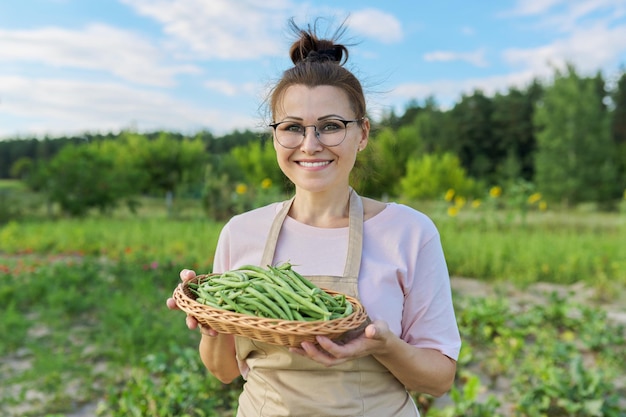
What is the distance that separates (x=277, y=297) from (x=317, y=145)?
43 centimetres

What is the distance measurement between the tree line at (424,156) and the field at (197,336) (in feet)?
6.11

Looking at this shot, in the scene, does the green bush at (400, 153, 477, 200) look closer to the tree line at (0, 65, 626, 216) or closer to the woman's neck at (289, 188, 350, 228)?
the tree line at (0, 65, 626, 216)

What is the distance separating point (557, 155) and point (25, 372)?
27.8 meters

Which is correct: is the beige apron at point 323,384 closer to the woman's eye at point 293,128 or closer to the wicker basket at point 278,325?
the wicker basket at point 278,325

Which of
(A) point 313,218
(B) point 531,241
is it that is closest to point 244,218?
(A) point 313,218

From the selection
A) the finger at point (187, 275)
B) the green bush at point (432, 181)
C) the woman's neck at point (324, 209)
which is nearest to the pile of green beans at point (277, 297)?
the finger at point (187, 275)

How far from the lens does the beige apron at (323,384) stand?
1.51 m

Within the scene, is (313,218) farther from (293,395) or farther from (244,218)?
(293,395)

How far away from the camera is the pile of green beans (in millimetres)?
1479

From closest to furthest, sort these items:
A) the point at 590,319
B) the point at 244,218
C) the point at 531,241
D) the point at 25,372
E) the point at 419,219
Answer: the point at 419,219 → the point at 244,218 → the point at 25,372 → the point at 590,319 → the point at 531,241

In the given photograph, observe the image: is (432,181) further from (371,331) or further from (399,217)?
(371,331)

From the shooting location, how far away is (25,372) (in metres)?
4.01

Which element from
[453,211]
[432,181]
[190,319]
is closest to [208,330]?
[190,319]

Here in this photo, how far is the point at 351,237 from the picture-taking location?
1649mm
